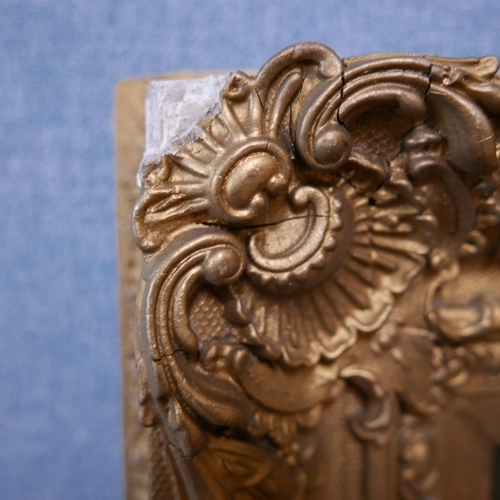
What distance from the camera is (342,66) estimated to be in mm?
450

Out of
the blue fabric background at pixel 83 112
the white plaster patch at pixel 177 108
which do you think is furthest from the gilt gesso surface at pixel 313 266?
the blue fabric background at pixel 83 112

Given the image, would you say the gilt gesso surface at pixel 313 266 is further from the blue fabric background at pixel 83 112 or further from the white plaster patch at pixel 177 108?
the blue fabric background at pixel 83 112

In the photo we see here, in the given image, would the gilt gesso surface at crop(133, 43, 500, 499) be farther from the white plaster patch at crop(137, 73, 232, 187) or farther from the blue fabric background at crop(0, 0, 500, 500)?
the blue fabric background at crop(0, 0, 500, 500)

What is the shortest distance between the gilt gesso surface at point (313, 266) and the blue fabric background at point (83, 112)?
0.36 metres

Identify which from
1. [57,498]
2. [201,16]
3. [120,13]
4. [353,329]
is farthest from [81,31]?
[57,498]

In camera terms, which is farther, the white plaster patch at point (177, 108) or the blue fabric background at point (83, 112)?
the blue fabric background at point (83, 112)

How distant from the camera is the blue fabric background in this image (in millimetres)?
779

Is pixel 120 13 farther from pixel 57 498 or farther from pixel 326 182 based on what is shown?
pixel 57 498

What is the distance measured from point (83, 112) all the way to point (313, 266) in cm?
54

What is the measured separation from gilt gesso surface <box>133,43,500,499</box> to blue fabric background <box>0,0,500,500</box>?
0.36m

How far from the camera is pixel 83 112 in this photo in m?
0.81

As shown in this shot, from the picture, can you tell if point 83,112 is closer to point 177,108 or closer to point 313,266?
point 177,108

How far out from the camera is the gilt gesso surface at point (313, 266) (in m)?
0.45

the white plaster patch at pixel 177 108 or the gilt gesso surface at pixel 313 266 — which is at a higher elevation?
the white plaster patch at pixel 177 108
